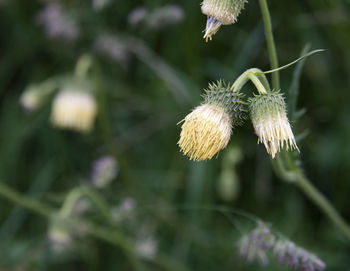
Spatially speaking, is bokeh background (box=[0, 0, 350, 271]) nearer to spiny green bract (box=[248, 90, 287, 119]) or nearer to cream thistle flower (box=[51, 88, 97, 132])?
cream thistle flower (box=[51, 88, 97, 132])

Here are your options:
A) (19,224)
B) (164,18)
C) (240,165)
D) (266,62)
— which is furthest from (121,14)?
(19,224)

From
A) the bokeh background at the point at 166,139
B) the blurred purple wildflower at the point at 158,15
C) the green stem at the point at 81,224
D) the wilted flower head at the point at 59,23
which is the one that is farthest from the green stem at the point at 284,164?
the wilted flower head at the point at 59,23

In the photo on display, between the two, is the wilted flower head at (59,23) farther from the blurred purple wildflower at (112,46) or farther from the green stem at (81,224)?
the green stem at (81,224)

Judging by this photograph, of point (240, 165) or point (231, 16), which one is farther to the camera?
point (240, 165)

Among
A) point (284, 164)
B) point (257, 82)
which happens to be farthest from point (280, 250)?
point (257, 82)

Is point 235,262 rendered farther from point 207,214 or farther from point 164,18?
point 164,18

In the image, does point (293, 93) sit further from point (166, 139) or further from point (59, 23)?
point (59, 23)
